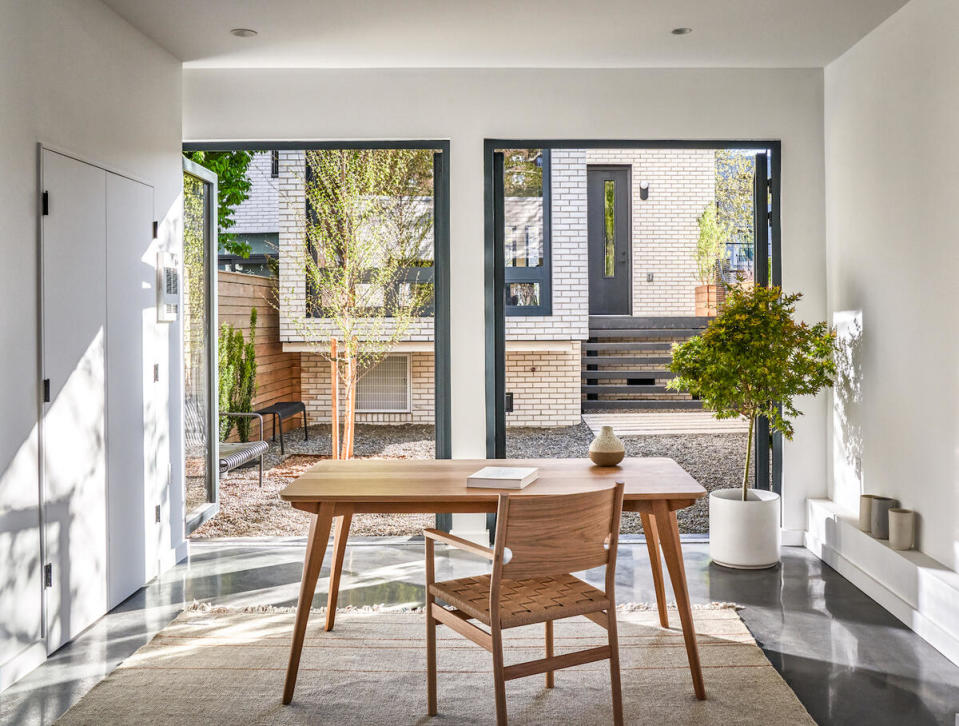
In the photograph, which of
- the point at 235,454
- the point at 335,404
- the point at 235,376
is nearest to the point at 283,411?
the point at 335,404

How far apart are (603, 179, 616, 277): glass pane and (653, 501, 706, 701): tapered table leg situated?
7.31 m

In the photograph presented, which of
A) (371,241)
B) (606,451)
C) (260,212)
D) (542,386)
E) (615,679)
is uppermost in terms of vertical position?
(260,212)

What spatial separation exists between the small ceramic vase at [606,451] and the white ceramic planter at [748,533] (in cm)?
146

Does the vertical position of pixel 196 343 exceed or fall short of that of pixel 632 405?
it exceeds it

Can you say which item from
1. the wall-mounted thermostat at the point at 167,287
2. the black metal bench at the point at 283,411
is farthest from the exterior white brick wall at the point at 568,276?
the wall-mounted thermostat at the point at 167,287

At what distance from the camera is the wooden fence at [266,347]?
25.2 ft

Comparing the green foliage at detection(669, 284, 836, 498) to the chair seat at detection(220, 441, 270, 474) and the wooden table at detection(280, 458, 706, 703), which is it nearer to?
the wooden table at detection(280, 458, 706, 703)

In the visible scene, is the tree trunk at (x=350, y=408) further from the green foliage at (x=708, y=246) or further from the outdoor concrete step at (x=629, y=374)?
the green foliage at (x=708, y=246)

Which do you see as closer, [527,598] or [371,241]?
[527,598]

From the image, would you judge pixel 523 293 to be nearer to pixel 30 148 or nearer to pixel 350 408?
pixel 350 408

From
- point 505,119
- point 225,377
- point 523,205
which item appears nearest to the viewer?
point 505,119

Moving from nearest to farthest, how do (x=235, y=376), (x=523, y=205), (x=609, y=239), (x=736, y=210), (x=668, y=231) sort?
1. (x=523, y=205)
2. (x=235, y=376)
3. (x=736, y=210)
4. (x=609, y=239)
5. (x=668, y=231)

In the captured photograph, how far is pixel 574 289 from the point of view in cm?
780

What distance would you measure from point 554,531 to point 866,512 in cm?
249
